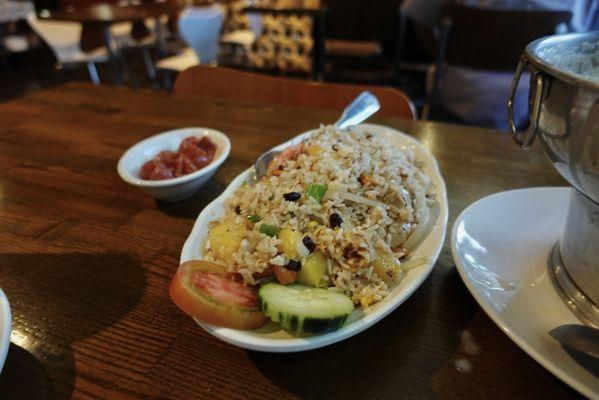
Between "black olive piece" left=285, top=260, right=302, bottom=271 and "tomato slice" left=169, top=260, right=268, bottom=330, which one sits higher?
"black olive piece" left=285, top=260, right=302, bottom=271

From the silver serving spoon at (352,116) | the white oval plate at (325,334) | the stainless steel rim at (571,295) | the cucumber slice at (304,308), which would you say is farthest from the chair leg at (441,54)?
the cucumber slice at (304,308)

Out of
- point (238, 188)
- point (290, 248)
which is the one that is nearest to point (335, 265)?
point (290, 248)

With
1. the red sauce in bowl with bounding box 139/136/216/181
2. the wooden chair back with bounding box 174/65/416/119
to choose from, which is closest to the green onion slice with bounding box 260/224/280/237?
the red sauce in bowl with bounding box 139/136/216/181

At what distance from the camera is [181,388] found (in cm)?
52

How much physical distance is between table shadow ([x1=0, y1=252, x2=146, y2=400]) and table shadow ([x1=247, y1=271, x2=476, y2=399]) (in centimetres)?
28

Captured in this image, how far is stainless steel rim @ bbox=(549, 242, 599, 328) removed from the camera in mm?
557

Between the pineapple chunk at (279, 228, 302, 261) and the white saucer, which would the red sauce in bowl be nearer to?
the pineapple chunk at (279, 228, 302, 261)

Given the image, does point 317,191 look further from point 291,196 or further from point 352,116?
point 352,116

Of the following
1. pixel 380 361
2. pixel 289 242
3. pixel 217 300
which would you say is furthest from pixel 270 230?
pixel 380 361

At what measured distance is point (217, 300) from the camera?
0.53 meters

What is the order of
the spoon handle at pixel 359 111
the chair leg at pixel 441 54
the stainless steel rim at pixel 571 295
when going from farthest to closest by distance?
the chair leg at pixel 441 54 < the spoon handle at pixel 359 111 < the stainless steel rim at pixel 571 295

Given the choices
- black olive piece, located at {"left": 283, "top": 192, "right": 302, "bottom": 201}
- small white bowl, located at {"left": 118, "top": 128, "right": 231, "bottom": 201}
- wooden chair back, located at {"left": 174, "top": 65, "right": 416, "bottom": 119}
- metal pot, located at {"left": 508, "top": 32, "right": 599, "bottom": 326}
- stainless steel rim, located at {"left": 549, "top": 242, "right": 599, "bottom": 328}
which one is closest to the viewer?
metal pot, located at {"left": 508, "top": 32, "right": 599, "bottom": 326}

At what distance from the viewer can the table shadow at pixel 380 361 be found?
0.51 metres

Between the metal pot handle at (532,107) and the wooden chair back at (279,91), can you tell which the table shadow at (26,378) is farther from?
the wooden chair back at (279,91)
